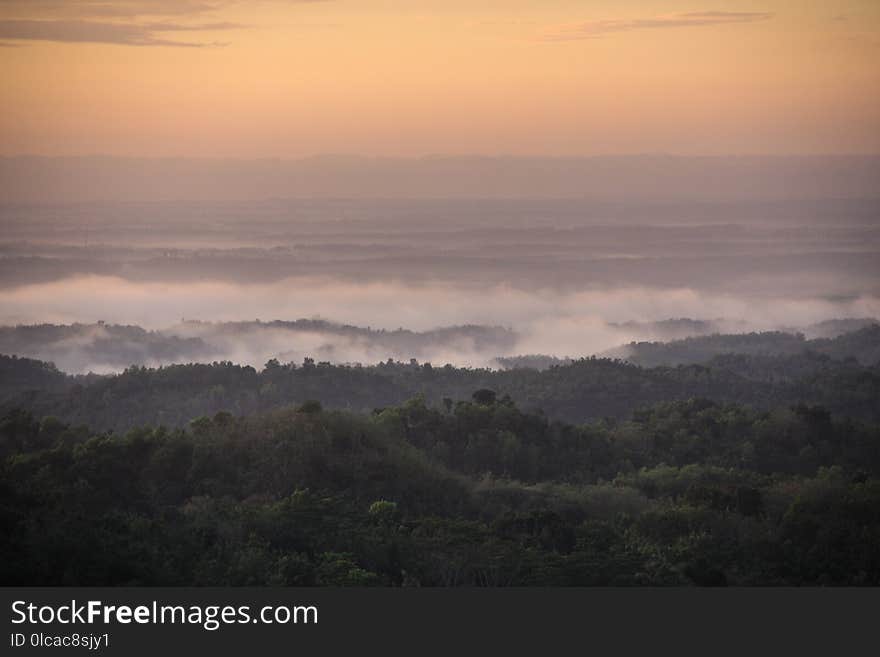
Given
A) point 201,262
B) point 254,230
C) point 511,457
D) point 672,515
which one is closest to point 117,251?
point 201,262

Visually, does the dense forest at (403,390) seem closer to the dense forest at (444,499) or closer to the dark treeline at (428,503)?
the dense forest at (444,499)

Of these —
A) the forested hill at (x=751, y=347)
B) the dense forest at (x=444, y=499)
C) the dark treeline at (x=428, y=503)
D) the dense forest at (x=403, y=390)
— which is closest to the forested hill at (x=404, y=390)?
the dense forest at (x=403, y=390)

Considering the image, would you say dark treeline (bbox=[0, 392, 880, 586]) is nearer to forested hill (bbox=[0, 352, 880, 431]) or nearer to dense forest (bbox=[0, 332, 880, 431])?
forested hill (bbox=[0, 352, 880, 431])

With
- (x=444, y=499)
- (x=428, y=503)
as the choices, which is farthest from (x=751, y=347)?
(x=428, y=503)

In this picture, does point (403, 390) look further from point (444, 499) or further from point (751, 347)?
point (751, 347)

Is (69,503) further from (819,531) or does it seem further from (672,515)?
(819,531)

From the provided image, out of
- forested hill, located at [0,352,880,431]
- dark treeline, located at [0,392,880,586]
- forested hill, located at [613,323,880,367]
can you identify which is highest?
forested hill, located at [613,323,880,367]

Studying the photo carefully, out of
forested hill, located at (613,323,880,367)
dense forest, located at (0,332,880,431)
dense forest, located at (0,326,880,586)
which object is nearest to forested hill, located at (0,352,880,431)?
dense forest, located at (0,332,880,431)
